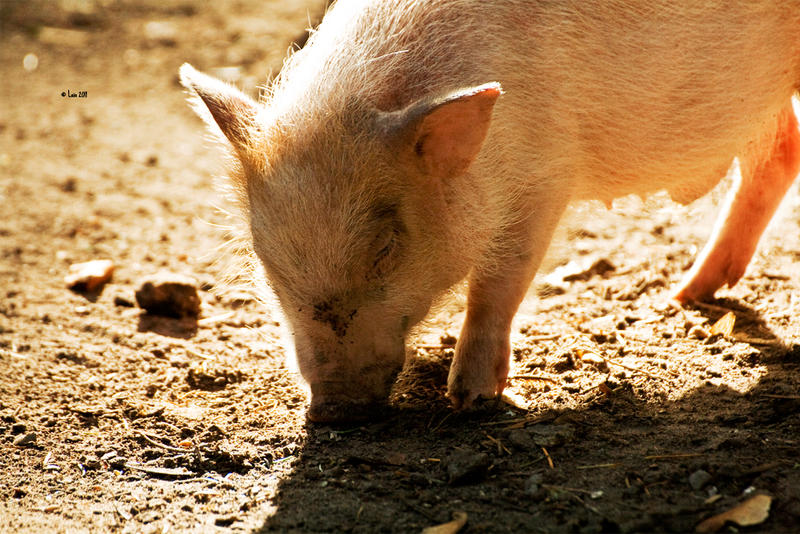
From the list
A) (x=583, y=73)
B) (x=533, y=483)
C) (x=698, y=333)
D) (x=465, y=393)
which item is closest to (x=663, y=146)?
(x=583, y=73)

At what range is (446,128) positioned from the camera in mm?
3275

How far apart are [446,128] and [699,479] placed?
4.84 feet

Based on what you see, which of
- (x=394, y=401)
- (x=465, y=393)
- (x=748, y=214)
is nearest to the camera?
(x=465, y=393)

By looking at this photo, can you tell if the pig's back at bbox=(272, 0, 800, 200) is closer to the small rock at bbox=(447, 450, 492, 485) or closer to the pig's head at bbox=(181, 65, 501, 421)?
the pig's head at bbox=(181, 65, 501, 421)

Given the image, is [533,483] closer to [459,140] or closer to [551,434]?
[551,434]

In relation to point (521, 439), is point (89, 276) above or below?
above

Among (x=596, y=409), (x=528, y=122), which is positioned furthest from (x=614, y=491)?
(x=528, y=122)

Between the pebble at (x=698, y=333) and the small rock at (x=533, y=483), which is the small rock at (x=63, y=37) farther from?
the small rock at (x=533, y=483)

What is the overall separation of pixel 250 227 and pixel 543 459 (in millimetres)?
1403

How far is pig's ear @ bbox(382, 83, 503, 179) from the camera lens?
3156 millimetres

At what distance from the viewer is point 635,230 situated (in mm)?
5809

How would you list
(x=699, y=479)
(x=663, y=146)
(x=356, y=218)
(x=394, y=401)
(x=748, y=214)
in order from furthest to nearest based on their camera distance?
(x=748, y=214)
(x=663, y=146)
(x=394, y=401)
(x=356, y=218)
(x=699, y=479)

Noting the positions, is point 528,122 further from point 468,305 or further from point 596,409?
point 596,409

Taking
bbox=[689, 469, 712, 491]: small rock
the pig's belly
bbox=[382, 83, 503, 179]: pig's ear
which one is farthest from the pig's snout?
the pig's belly
